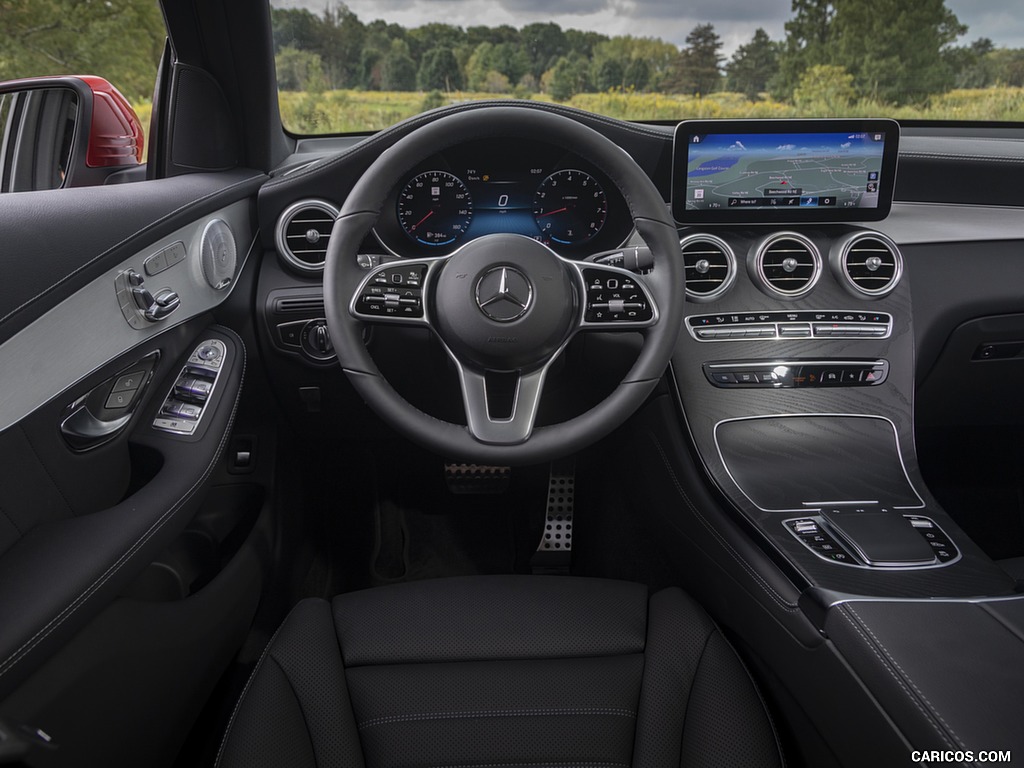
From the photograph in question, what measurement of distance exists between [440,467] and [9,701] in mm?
1362

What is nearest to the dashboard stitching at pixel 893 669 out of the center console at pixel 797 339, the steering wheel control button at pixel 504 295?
the center console at pixel 797 339

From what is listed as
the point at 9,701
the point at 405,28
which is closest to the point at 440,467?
the point at 405,28

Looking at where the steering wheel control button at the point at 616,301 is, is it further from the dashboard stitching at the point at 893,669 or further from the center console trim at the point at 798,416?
the dashboard stitching at the point at 893,669

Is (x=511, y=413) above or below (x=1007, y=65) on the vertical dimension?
below

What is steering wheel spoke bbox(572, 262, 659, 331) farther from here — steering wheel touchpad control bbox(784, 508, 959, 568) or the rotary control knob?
the rotary control knob

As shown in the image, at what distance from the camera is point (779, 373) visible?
1771 mm

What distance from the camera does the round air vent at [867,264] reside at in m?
1.78

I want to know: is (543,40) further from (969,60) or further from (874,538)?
(874,538)

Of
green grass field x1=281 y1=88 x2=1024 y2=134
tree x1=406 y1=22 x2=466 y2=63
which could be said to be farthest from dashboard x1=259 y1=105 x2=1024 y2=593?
tree x1=406 y1=22 x2=466 y2=63

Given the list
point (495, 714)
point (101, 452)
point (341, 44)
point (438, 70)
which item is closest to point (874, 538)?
point (495, 714)

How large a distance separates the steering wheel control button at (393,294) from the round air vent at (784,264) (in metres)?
0.81

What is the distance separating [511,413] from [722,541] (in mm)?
Result: 515

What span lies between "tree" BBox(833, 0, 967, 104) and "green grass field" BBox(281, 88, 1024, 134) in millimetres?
75

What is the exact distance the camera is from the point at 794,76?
207cm
